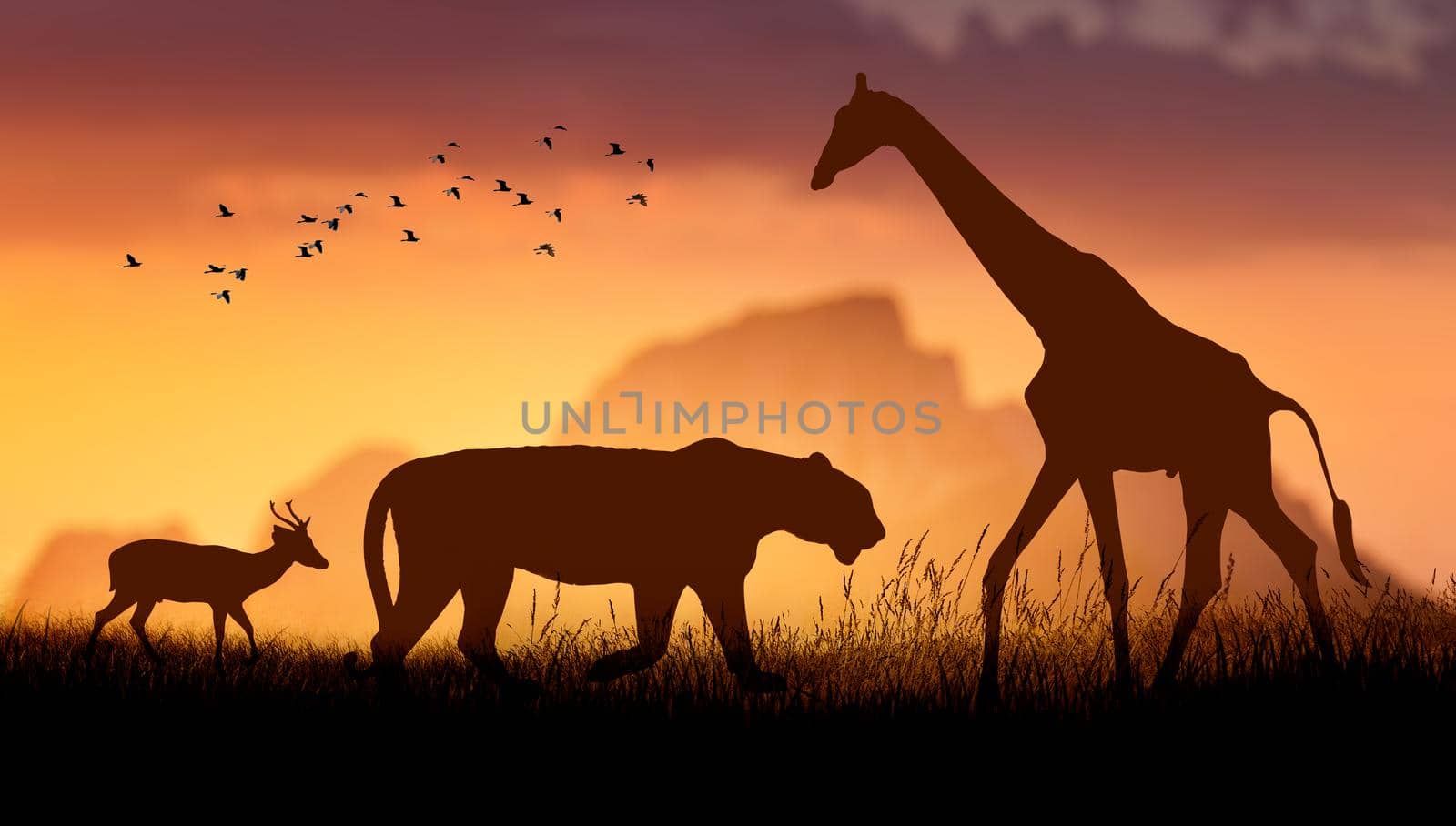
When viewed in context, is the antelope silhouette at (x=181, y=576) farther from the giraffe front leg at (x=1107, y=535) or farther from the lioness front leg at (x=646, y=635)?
the giraffe front leg at (x=1107, y=535)

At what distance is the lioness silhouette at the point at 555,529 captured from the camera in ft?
21.9

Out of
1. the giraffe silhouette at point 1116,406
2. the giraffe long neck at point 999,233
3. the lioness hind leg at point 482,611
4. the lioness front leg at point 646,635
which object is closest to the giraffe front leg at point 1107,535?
the giraffe silhouette at point 1116,406

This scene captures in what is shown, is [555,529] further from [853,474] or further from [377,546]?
[853,474]

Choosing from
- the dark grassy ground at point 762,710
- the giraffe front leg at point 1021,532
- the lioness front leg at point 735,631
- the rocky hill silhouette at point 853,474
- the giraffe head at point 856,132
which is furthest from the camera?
the rocky hill silhouette at point 853,474

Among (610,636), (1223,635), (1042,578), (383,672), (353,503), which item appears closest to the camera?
(383,672)

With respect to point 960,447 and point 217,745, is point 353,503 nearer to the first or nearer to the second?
point 960,447

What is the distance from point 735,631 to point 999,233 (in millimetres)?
2450

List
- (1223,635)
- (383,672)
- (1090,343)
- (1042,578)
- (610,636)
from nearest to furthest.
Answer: (383,672) → (1090,343) → (610,636) → (1223,635) → (1042,578)

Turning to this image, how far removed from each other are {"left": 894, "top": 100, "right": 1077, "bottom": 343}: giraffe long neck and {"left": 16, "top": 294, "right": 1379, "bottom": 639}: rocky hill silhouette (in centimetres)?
2434

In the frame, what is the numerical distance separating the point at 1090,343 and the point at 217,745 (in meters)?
4.36

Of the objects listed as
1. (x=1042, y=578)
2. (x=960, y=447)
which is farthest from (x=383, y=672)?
(x=960, y=447)

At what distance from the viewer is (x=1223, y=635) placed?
838 centimetres

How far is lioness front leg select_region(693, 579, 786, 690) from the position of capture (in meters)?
5.93

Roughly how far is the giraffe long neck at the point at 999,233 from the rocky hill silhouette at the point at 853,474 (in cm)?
2434
